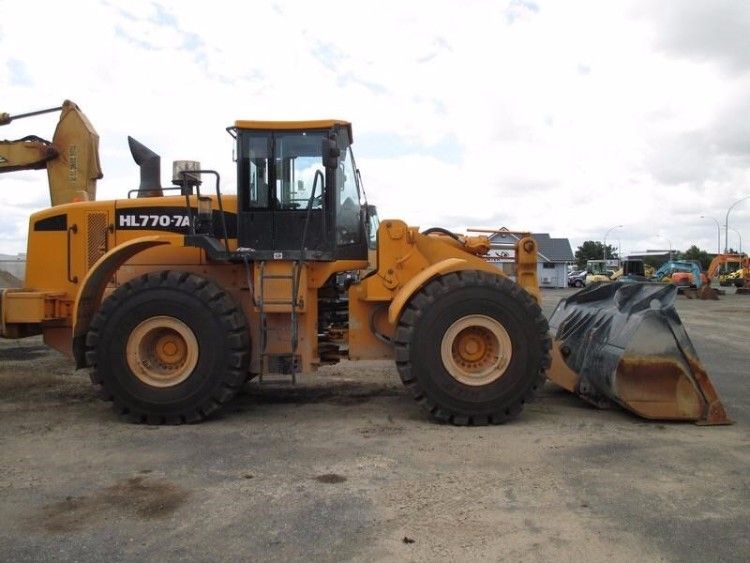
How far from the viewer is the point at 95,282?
21.7ft

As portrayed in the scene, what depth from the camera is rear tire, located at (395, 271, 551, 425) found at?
620cm

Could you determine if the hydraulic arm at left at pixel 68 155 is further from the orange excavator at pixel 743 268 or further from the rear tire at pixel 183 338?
the orange excavator at pixel 743 268

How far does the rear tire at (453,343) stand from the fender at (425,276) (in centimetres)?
9

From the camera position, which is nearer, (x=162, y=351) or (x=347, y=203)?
(x=162, y=351)

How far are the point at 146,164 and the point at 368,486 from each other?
4909 millimetres

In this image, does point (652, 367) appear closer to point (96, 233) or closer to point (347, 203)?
point (347, 203)

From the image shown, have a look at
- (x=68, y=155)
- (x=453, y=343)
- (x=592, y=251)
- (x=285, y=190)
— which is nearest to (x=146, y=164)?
(x=68, y=155)

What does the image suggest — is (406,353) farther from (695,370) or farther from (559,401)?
(695,370)

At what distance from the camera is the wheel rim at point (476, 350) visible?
625 cm

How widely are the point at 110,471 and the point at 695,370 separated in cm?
510

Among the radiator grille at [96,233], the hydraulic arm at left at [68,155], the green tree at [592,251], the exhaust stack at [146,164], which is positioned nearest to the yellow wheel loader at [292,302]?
the radiator grille at [96,233]

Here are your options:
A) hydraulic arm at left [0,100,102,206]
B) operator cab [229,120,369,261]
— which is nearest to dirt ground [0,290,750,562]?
operator cab [229,120,369,261]

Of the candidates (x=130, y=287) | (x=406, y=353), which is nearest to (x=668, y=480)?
(x=406, y=353)

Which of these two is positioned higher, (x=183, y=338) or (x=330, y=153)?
(x=330, y=153)
